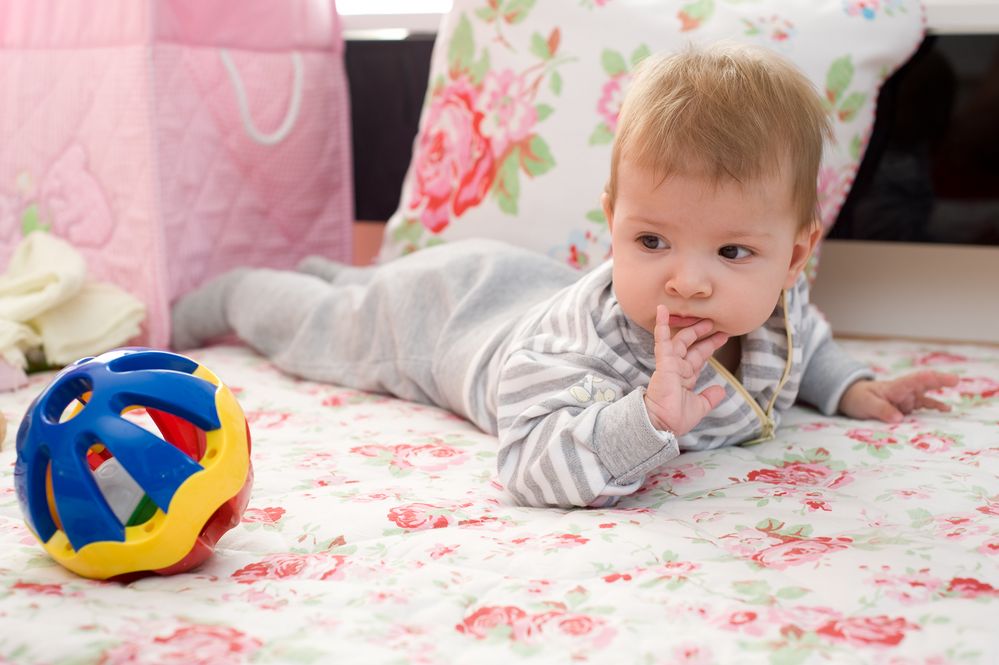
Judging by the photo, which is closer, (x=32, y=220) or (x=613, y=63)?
(x=613, y=63)

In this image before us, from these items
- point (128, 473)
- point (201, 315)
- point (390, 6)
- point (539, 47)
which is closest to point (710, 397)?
point (128, 473)

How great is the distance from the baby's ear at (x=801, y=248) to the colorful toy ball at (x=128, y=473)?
Result: 1.77 ft

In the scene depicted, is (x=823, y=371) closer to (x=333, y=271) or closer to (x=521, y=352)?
(x=521, y=352)

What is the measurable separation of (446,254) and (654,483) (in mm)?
→ 516

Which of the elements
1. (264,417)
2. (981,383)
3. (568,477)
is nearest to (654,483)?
(568,477)

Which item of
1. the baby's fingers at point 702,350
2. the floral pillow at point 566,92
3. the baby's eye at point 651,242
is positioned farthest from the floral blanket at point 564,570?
the floral pillow at point 566,92

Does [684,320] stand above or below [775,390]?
above

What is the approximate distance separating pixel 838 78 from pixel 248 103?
886 millimetres

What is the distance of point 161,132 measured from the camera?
60.1 inches

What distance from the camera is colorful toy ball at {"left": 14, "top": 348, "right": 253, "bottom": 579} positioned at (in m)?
0.75

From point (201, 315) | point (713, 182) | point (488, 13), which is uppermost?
point (488, 13)

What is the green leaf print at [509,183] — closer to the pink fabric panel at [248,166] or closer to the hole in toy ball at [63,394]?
the pink fabric panel at [248,166]

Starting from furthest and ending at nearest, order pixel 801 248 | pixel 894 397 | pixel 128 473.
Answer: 1. pixel 894 397
2. pixel 801 248
3. pixel 128 473

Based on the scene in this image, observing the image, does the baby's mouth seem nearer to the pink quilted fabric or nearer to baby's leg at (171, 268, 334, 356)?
baby's leg at (171, 268, 334, 356)
